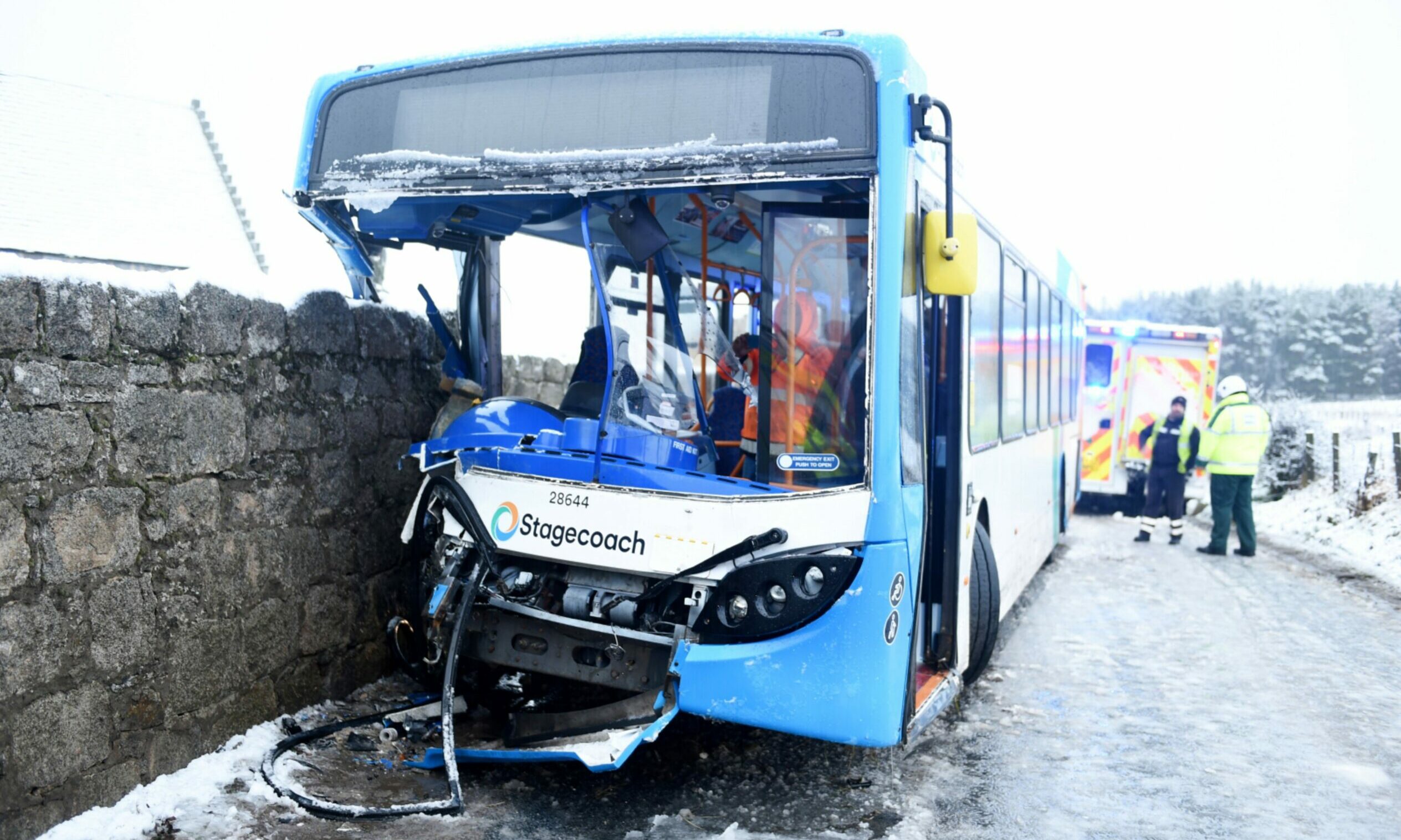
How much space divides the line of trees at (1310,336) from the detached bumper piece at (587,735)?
248 ft

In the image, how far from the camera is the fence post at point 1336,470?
17.7 metres

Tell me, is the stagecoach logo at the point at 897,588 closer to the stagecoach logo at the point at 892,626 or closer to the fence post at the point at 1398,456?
the stagecoach logo at the point at 892,626

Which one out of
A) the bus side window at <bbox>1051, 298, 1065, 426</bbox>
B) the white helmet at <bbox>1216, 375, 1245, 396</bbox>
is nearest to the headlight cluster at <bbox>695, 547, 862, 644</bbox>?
the bus side window at <bbox>1051, 298, 1065, 426</bbox>

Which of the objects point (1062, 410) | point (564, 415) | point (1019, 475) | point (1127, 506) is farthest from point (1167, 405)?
point (564, 415)

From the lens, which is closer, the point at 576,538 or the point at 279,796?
the point at 279,796

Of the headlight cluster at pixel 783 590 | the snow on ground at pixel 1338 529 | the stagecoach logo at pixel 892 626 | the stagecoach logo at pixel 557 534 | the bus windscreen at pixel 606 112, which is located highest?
the bus windscreen at pixel 606 112

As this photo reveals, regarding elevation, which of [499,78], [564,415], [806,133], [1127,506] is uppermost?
[499,78]

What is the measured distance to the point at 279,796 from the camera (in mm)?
4301

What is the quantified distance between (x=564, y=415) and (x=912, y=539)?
1783mm

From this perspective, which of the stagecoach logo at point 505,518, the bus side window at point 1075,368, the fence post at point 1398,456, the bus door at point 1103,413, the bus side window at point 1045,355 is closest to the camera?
the stagecoach logo at point 505,518

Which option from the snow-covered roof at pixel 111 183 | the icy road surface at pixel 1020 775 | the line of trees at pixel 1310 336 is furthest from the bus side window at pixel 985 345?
the line of trees at pixel 1310 336

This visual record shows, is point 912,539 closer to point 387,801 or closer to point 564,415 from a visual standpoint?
point 564,415

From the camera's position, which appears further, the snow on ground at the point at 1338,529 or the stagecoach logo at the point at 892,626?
the snow on ground at the point at 1338,529

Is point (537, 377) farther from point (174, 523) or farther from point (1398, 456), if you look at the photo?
point (1398, 456)
